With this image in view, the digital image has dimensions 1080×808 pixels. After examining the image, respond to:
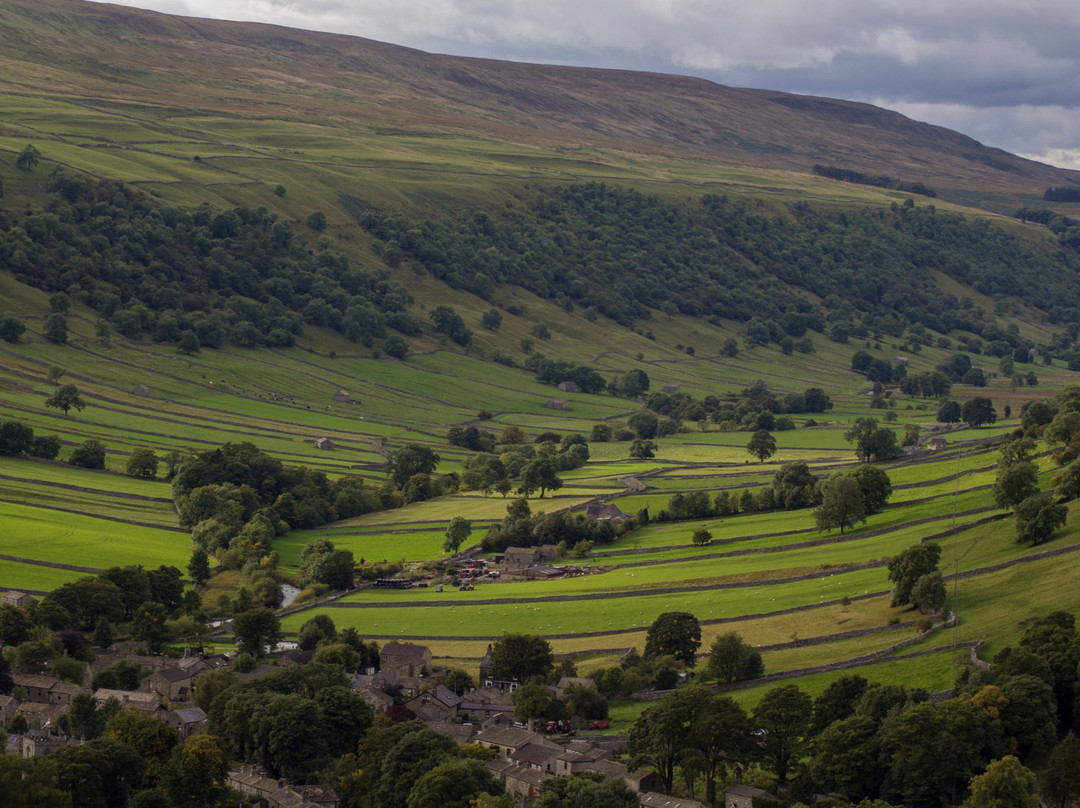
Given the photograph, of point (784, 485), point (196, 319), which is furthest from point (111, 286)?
point (784, 485)

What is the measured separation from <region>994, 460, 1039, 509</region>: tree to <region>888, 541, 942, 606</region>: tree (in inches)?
466

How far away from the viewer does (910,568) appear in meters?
72.5

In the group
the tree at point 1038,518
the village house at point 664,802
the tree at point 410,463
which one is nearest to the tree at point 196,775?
the village house at point 664,802

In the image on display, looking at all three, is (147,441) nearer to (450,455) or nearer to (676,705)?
(450,455)

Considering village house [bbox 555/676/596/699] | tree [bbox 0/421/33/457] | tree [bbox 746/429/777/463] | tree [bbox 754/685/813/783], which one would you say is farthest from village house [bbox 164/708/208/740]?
tree [bbox 746/429/777/463]

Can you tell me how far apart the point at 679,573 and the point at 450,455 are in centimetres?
6053

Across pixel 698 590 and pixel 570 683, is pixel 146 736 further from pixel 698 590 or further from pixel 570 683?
pixel 698 590

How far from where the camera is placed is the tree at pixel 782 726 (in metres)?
54.8

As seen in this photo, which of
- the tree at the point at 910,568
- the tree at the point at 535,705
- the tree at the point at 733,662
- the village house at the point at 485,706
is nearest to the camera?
the tree at the point at 535,705

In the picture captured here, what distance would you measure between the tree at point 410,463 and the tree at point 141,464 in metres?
23.4

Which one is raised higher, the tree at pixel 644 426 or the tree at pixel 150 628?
the tree at pixel 644 426

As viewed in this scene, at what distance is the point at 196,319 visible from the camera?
7210 inches

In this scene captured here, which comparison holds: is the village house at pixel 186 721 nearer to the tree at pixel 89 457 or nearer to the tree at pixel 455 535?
the tree at pixel 455 535

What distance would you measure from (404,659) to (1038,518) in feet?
123
